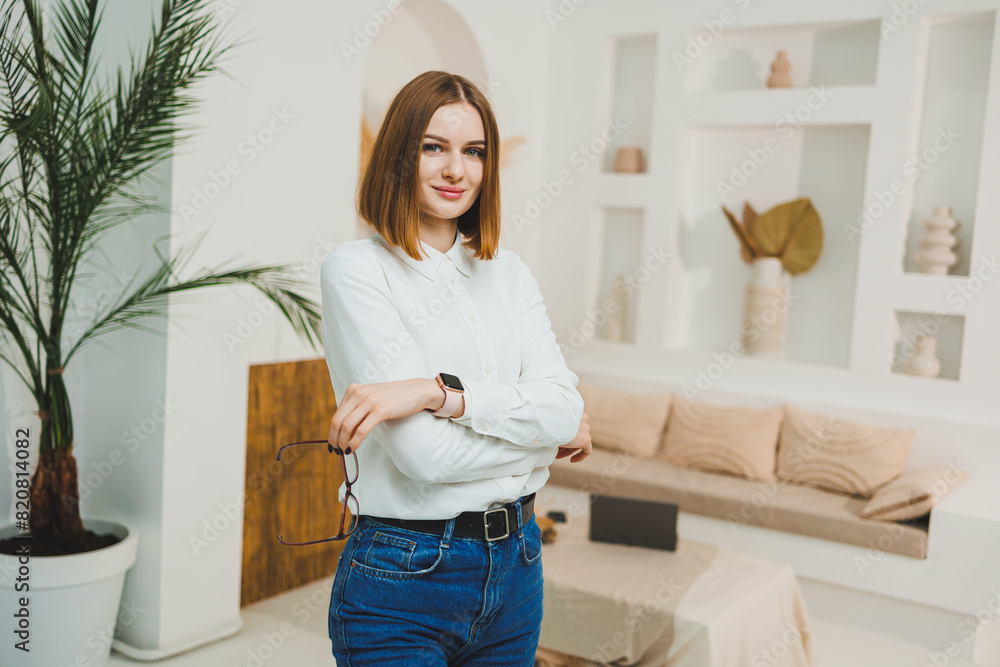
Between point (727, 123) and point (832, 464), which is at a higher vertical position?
point (727, 123)

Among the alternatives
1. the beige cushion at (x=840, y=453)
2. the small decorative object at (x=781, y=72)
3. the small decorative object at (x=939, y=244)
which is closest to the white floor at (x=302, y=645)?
the beige cushion at (x=840, y=453)

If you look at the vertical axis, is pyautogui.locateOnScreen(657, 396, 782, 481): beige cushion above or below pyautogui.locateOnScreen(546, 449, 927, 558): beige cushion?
above

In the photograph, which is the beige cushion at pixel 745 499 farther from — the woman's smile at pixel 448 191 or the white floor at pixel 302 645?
the woman's smile at pixel 448 191

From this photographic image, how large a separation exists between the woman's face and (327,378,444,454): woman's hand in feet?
0.89

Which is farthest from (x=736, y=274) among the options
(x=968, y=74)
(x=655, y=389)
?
(x=968, y=74)

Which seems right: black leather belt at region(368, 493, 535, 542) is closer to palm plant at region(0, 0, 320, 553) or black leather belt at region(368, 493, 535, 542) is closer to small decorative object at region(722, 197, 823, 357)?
palm plant at region(0, 0, 320, 553)

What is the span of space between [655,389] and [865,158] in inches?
64.6

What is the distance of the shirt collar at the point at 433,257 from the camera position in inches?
49.6

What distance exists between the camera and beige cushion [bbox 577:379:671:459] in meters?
4.38

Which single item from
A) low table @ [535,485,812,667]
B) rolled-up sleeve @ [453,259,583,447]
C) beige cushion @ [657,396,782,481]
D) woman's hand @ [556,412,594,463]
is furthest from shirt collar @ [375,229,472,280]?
beige cushion @ [657,396,782,481]

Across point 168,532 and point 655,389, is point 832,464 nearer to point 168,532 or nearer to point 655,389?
point 655,389

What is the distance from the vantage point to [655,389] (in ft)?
15.3

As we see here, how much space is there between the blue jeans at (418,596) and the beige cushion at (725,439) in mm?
3070

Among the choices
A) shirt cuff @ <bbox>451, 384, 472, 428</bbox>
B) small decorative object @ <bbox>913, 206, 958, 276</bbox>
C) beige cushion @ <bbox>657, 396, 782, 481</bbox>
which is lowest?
beige cushion @ <bbox>657, 396, 782, 481</bbox>
